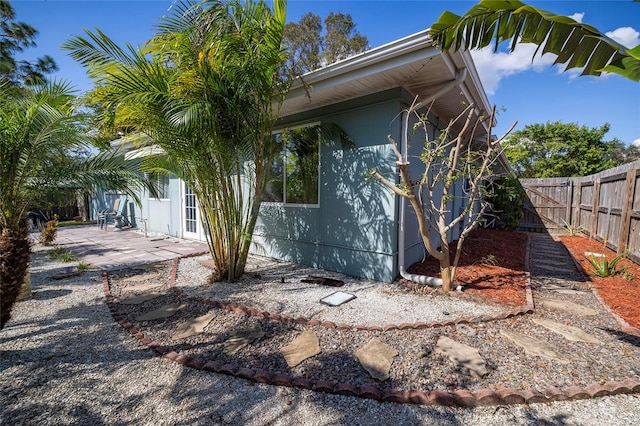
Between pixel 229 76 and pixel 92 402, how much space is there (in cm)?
360

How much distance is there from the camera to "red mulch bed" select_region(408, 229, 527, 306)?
3.81 meters

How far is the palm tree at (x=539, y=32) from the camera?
7.15 feet

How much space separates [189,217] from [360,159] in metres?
6.03

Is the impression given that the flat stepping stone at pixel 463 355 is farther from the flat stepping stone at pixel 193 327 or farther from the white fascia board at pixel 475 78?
the white fascia board at pixel 475 78

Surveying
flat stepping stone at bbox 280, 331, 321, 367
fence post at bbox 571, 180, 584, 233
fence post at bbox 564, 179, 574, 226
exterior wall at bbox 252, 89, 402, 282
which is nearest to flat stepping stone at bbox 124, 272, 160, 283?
exterior wall at bbox 252, 89, 402, 282

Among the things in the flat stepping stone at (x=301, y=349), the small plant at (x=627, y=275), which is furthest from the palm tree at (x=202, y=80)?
the small plant at (x=627, y=275)

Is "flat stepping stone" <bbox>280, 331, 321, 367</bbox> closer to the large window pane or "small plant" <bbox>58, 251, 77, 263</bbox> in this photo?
the large window pane

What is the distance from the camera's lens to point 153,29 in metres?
3.79

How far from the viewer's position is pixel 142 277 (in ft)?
16.3

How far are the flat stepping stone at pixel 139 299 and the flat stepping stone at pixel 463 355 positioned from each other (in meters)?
3.78

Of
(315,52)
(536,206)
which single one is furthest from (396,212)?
(315,52)

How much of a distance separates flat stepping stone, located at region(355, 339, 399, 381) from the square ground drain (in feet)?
3.22

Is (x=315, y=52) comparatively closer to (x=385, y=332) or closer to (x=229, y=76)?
(x=229, y=76)

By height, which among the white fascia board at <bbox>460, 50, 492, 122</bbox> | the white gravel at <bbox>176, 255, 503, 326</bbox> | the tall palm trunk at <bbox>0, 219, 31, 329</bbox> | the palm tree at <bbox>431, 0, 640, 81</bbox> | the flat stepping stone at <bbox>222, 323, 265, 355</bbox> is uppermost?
the white fascia board at <bbox>460, 50, 492, 122</bbox>
